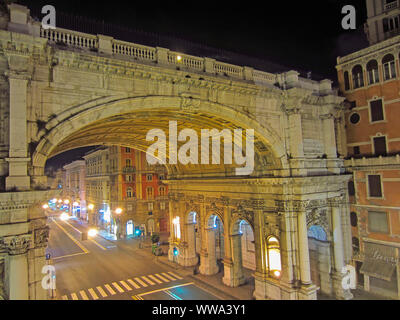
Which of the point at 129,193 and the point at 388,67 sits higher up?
the point at 388,67

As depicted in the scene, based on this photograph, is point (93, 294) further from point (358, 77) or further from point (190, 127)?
point (358, 77)

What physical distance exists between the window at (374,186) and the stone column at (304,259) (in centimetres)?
787

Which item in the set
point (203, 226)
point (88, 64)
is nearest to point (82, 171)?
point (203, 226)

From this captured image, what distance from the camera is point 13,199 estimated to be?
11094 mm

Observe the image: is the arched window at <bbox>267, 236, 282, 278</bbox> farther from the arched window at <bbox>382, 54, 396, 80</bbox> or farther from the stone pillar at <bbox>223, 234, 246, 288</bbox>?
the arched window at <bbox>382, 54, 396, 80</bbox>

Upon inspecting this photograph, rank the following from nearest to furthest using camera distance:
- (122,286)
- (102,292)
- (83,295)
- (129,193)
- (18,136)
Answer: (18,136), (83,295), (102,292), (122,286), (129,193)

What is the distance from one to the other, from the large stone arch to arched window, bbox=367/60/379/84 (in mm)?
10872

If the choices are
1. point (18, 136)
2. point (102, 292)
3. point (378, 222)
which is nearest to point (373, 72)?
point (378, 222)

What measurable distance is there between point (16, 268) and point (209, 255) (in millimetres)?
18980

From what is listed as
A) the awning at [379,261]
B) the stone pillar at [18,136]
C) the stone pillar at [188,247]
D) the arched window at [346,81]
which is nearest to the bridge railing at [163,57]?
the stone pillar at [18,136]

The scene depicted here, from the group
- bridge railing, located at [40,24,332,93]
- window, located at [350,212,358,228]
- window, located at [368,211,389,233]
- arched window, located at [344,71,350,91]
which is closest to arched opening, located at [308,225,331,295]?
window, located at [350,212,358,228]

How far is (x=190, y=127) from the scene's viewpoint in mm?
21766

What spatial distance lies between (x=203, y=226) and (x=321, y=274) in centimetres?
1116

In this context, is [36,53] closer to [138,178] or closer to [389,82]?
[389,82]
